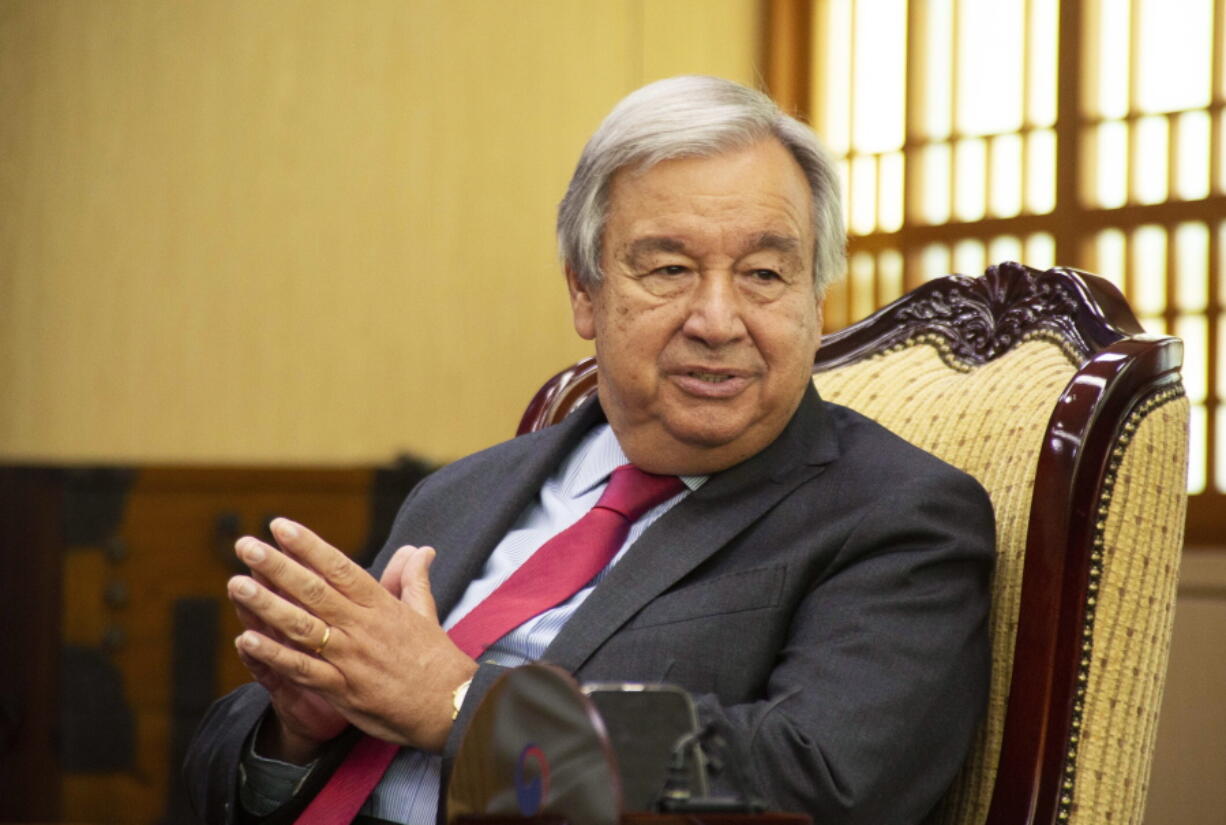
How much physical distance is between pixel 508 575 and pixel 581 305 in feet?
1.20

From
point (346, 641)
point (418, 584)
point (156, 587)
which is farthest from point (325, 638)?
point (156, 587)

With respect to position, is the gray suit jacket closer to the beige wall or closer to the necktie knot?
the necktie knot

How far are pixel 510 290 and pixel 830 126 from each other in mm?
1294

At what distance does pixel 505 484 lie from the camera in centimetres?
176

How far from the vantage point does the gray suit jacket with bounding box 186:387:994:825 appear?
1.23 meters

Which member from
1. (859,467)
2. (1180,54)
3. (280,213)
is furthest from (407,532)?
(1180,54)

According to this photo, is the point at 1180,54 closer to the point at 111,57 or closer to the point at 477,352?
the point at 477,352

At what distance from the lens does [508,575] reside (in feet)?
5.31

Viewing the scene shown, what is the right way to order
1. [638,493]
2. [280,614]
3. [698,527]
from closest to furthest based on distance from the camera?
[280,614]
[698,527]
[638,493]

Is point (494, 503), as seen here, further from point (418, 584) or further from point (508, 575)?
point (418, 584)

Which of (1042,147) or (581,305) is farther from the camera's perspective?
(1042,147)

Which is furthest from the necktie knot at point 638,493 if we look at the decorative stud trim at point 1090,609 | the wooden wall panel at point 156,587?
the wooden wall panel at point 156,587

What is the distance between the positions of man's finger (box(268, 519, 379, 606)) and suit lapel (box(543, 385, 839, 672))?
0.23 m

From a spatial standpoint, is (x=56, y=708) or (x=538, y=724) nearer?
(x=538, y=724)
